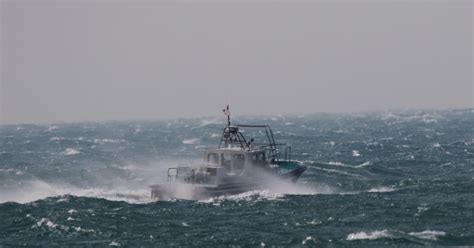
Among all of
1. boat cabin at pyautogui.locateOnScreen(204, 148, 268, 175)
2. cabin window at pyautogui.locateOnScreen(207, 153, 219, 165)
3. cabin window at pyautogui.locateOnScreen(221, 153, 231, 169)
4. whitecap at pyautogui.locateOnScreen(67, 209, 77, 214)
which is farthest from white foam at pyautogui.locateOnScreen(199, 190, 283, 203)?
whitecap at pyautogui.locateOnScreen(67, 209, 77, 214)

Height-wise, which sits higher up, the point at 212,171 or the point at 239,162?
the point at 239,162

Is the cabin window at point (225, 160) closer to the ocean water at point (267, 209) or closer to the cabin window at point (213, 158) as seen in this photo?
the cabin window at point (213, 158)

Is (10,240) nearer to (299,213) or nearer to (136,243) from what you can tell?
(136,243)

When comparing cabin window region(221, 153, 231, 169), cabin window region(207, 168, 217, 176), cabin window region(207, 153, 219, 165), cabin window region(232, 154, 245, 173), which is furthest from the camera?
cabin window region(207, 153, 219, 165)

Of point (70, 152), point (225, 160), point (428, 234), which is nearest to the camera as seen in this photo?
point (428, 234)

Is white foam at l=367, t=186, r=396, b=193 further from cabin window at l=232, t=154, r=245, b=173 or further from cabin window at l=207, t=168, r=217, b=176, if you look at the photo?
cabin window at l=207, t=168, r=217, b=176

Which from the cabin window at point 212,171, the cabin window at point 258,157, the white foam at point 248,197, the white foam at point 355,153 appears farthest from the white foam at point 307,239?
the white foam at point 355,153

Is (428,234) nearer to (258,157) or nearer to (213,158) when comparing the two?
(258,157)

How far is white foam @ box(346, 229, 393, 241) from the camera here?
3321 cm

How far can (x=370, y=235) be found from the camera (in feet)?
110

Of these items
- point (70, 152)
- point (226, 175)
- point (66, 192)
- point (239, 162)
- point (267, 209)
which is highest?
point (239, 162)

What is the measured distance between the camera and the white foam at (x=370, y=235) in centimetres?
3321

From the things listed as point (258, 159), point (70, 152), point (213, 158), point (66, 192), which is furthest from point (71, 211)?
point (70, 152)

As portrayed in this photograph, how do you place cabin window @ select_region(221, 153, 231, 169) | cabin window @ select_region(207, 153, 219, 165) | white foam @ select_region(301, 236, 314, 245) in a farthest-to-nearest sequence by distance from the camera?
cabin window @ select_region(207, 153, 219, 165)
cabin window @ select_region(221, 153, 231, 169)
white foam @ select_region(301, 236, 314, 245)
